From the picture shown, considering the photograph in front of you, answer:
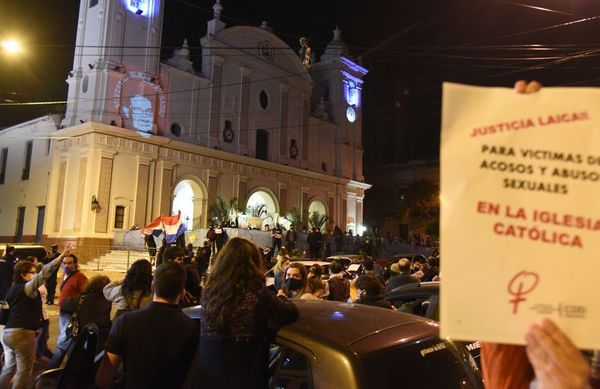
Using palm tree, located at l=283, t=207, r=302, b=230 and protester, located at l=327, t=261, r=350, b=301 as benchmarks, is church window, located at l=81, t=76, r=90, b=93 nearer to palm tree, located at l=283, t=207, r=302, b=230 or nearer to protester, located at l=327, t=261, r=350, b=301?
palm tree, located at l=283, t=207, r=302, b=230

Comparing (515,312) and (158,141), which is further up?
(158,141)

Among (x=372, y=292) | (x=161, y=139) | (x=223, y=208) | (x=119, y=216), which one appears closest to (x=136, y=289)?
(x=372, y=292)

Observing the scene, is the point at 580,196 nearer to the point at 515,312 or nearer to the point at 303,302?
the point at 515,312

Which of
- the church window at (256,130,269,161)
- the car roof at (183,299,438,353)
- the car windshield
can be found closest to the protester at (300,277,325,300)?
the car roof at (183,299,438,353)

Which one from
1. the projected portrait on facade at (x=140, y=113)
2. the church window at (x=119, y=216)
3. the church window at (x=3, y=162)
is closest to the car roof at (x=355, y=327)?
the church window at (x=119, y=216)

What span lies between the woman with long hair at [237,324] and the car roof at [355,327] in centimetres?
13

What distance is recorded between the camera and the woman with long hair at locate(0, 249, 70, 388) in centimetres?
625

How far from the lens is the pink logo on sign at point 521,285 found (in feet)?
4.58

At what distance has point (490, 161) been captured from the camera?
1488 mm

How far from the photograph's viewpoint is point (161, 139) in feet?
101

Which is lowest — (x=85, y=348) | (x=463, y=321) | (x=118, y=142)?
(x=85, y=348)

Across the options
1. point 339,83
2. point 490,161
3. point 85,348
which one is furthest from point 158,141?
point 490,161

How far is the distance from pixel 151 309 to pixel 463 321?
2519mm

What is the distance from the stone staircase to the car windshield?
2197 centimetres
